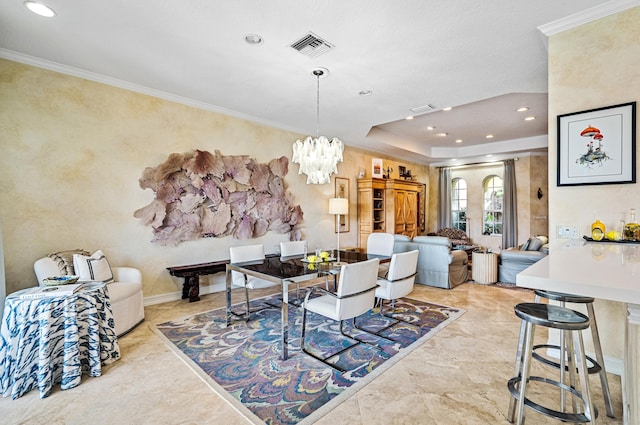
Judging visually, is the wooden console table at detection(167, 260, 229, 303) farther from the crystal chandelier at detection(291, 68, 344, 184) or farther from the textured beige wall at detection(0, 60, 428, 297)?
the crystal chandelier at detection(291, 68, 344, 184)

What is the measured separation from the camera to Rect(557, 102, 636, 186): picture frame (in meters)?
2.30

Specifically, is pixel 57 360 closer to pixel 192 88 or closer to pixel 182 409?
pixel 182 409

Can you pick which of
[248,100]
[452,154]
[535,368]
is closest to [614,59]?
[535,368]

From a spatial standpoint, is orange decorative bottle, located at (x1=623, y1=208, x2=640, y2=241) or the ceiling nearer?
orange decorative bottle, located at (x1=623, y1=208, x2=640, y2=241)

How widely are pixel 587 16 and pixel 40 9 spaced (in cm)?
452

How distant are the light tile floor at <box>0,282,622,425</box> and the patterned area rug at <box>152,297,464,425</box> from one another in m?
0.10

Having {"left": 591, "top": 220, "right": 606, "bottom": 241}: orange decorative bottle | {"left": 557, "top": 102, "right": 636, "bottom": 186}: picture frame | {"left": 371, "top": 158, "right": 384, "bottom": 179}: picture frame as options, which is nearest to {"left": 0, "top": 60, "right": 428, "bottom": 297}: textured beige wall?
{"left": 371, "top": 158, "right": 384, "bottom": 179}: picture frame

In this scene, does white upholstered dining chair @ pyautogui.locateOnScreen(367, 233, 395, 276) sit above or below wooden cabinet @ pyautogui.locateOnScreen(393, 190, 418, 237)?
below

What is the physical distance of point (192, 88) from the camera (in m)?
3.92

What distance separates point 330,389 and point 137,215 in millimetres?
3325

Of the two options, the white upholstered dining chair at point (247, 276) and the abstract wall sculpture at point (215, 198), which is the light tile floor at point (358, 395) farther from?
the abstract wall sculpture at point (215, 198)

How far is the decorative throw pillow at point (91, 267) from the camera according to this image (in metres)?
3.03

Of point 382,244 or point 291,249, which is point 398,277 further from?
point 291,249

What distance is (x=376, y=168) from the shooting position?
24.3 ft
